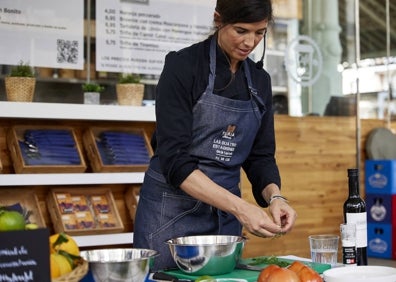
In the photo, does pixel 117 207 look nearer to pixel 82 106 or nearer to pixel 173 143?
pixel 82 106

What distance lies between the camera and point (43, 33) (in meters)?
4.75

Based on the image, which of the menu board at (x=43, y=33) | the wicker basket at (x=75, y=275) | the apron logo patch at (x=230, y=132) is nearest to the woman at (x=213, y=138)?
the apron logo patch at (x=230, y=132)

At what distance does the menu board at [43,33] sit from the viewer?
462 cm

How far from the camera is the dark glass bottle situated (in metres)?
2.20

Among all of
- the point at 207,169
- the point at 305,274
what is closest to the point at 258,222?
the point at 305,274

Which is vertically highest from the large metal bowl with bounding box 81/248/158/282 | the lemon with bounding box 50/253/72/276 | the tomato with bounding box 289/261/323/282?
the lemon with bounding box 50/253/72/276

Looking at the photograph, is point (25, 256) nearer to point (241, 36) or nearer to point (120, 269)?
point (120, 269)

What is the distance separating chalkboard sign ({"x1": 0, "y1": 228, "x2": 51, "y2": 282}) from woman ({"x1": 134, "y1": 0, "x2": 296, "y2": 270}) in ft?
2.46

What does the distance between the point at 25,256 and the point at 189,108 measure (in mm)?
961

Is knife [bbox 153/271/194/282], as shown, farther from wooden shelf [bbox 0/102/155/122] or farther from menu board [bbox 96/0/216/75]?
menu board [bbox 96/0/216/75]

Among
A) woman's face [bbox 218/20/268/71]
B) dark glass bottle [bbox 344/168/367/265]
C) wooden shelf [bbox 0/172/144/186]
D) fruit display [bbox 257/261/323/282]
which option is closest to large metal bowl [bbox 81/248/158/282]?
fruit display [bbox 257/261/323/282]

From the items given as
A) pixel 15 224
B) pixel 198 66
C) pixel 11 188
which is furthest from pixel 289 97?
pixel 15 224

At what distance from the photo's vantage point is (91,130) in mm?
4703

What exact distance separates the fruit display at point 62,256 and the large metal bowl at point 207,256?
356 mm
